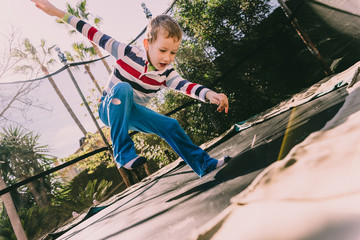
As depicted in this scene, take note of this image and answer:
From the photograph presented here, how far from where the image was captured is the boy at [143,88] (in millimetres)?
1064

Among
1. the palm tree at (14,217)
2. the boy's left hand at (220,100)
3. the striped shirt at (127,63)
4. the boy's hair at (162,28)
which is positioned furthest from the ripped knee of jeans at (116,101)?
the palm tree at (14,217)

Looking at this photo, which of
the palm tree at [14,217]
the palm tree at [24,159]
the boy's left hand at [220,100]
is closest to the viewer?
the boy's left hand at [220,100]

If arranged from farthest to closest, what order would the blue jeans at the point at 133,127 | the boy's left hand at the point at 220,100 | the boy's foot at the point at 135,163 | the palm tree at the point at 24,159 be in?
the palm tree at the point at 24,159, the boy's left hand at the point at 220,100, the blue jeans at the point at 133,127, the boy's foot at the point at 135,163

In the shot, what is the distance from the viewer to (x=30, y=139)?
8.02 m

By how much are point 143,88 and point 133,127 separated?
9.9 inches

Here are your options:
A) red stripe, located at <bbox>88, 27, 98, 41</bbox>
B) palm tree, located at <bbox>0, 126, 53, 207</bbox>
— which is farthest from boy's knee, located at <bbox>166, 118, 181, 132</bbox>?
palm tree, located at <bbox>0, 126, 53, 207</bbox>

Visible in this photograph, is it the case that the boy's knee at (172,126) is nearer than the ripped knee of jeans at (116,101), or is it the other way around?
the ripped knee of jeans at (116,101)

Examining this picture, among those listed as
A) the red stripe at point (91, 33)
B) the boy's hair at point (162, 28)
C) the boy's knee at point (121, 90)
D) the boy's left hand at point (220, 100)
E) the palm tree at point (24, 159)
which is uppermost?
the palm tree at point (24, 159)

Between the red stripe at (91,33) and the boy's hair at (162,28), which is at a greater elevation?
the red stripe at (91,33)

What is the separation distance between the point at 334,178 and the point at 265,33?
9.58ft

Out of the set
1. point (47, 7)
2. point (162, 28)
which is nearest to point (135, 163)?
Result: point (162, 28)

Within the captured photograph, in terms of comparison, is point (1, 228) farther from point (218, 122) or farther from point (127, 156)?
point (127, 156)

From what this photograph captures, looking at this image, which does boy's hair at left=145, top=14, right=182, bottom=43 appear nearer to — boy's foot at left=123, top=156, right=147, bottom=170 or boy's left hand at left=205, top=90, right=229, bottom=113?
boy's left hand at left=205, top=90, right=229, bottom=113

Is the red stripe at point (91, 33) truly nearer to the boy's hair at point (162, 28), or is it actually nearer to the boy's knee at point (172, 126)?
the boy's hair at point (162, 28)
